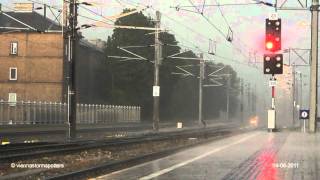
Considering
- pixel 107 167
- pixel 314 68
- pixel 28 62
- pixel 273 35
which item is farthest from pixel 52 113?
pixel 107 167

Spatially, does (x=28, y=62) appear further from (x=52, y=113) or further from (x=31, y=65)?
(x=52, y=113)

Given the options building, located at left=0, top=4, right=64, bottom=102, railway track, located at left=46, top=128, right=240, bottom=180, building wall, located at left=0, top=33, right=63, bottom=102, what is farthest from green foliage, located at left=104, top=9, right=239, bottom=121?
railway track, located at left=46, top=128, right=240, bottom=180

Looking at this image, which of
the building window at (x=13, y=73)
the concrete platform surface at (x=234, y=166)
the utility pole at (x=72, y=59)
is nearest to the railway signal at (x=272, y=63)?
the concrete platform surface at (x=234, y=166)

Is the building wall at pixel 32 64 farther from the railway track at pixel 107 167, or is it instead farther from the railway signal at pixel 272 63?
the railway track at pixel 107 167

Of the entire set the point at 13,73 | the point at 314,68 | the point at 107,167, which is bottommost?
the point at 107,167

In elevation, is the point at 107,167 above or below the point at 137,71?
below

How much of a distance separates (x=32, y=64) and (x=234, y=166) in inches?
2632

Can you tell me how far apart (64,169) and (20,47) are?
66049 mm

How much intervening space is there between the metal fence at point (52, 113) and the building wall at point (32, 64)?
32.1 ft

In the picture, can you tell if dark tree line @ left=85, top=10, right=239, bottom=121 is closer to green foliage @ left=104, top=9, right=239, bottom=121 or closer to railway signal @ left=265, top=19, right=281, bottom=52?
green foliage @ left=104, top=9, right=239, bottom=121

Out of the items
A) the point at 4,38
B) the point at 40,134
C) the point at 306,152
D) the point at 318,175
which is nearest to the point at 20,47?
the point at 4,38

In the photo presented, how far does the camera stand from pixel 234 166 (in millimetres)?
18453

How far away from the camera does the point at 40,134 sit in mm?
47500

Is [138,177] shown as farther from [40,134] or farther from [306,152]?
[40,134]
